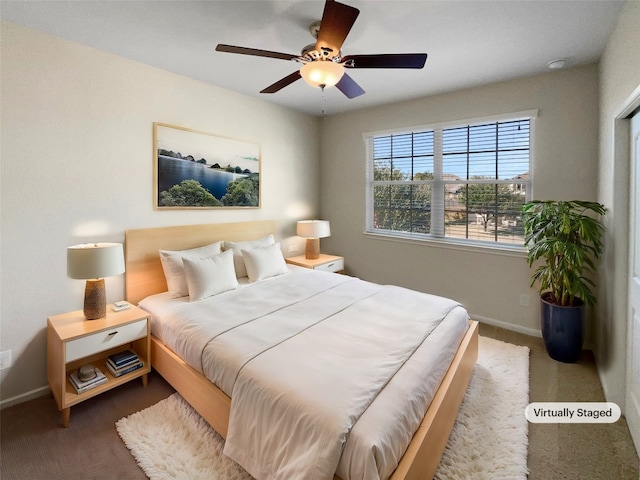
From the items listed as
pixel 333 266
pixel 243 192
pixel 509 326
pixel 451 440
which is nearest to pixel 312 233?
pixel 333 266

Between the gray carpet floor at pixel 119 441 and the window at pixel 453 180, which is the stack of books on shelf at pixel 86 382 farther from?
the window at pixel 453 180

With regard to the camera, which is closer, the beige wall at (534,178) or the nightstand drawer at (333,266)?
the beige wall at (534,178)

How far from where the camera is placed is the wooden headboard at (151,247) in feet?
9.02

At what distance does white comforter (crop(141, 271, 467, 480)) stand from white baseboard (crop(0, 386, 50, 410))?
1032 millimetres

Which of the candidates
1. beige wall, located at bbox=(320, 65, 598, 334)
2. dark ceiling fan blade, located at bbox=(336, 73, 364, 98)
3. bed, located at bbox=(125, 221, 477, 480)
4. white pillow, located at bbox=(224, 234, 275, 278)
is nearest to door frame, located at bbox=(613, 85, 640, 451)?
beige wall, located at bbox=(320, 65, 598, 334)

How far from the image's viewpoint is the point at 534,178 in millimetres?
3102

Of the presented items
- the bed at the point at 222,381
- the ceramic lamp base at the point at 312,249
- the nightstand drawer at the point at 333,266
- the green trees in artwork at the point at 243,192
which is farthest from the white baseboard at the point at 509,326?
the green trees in artwork at the point at 243,192

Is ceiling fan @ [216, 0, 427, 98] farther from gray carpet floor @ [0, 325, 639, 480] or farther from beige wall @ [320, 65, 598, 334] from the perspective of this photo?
gray carpet floor @ [0, 325, 639, 480]

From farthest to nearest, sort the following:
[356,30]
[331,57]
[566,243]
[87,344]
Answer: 1. [566,243]
2. [356,30]
3. [87,344]
4. [331,57]

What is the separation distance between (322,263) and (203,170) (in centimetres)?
178

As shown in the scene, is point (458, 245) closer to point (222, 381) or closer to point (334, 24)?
point (334, 24)

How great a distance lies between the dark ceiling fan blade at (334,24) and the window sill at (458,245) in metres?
2.56

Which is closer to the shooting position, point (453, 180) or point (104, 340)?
point (104, 340)

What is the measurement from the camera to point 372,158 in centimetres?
428
